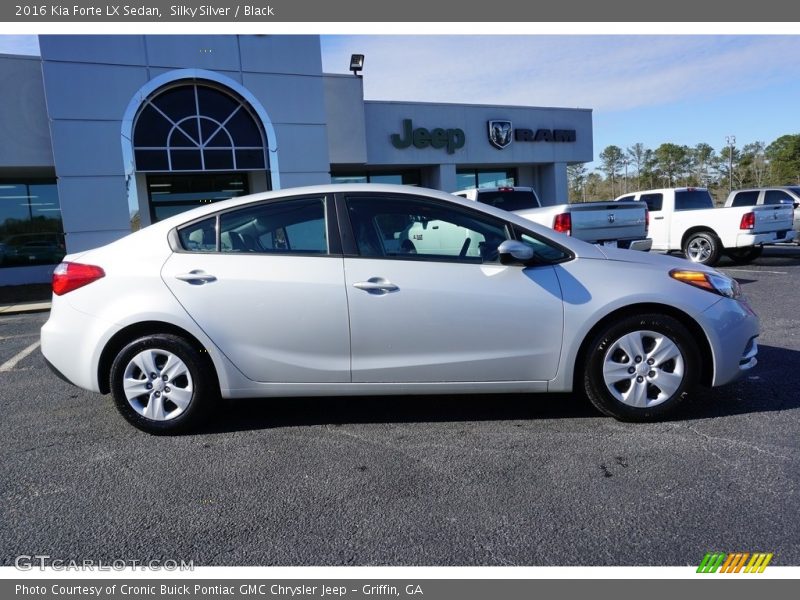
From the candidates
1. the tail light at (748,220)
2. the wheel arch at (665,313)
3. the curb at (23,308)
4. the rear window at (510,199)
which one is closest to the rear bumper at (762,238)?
the tail light at (748,220)

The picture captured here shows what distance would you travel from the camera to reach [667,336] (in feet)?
12.2

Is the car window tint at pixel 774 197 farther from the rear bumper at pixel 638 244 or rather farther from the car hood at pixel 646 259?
the car hood at pixel 646 259

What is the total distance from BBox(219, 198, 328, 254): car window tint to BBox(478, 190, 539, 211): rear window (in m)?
7.46

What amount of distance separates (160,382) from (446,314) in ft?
6.29

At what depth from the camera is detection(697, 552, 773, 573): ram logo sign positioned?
7.70ft

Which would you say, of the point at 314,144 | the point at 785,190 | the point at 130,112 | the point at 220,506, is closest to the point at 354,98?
the point at 314,144

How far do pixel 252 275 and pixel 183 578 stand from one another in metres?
1.88

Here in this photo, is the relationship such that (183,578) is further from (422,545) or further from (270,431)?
(270,431)

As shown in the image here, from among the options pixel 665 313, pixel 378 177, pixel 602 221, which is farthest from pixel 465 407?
pixel 378 177

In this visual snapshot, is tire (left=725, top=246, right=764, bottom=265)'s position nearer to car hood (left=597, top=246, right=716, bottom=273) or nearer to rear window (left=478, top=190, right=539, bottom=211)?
rear window (left=478, top=190, right=539, bottom=211)

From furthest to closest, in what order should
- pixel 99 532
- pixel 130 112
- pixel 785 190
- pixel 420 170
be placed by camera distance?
pixel 420 170, pixel 785 190, pixel 130 112, pixel 99 532

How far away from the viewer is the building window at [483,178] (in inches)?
843

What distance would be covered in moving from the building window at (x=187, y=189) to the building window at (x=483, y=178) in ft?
27.5

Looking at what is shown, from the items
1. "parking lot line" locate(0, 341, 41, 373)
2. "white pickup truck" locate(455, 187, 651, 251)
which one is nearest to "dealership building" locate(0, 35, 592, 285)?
"parking lot line" locate(0, 341, 41, 373)
